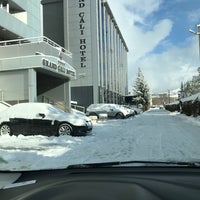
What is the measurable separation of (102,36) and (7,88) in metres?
41.4

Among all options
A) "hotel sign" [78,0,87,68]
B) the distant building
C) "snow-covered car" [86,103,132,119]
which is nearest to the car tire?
"snow-covered car" [86,103,132,119]

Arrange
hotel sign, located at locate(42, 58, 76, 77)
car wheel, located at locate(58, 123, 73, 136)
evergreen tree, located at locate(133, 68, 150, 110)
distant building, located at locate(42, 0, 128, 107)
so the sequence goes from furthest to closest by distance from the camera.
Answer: evergreen tree, located at locate(133, 68, 150, 110)
distant building, located at locate(42, 0, 128, 107)
hotel sign, located at locate(42, 58, 76, 77)
car wheel, located at locate(58, 123, 73, 136)

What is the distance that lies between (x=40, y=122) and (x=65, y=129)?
1.19m

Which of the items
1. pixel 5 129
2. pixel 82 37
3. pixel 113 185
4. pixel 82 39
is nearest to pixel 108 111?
pixel 5 129

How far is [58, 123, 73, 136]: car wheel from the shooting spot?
17.0 meters

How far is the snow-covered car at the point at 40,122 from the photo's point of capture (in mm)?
17094

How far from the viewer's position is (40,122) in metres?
17.3

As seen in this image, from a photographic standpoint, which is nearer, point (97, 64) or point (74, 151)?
point (74, 151)

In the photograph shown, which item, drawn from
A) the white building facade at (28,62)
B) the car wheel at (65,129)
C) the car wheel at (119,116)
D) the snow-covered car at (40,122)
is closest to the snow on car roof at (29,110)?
the snow-covered car at (40,122)

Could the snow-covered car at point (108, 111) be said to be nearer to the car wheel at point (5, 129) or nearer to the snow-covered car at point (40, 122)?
the snow-covered car at point (40, 122)

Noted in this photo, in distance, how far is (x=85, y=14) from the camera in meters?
61.3

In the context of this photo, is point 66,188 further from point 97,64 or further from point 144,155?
point 97,64

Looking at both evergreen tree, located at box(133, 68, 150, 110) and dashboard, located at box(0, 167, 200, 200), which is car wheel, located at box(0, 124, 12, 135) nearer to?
dashboard, located at box(0, 167, 200, 200)

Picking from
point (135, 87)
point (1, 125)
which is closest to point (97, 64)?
point (135, 87)
